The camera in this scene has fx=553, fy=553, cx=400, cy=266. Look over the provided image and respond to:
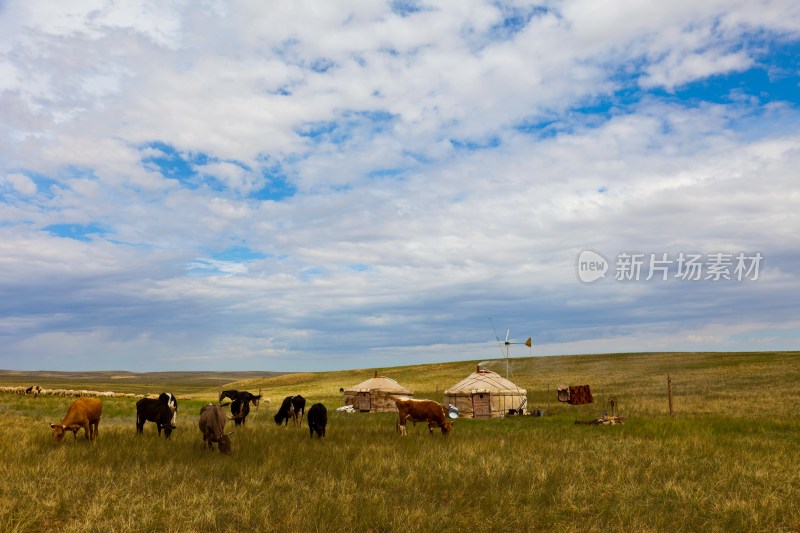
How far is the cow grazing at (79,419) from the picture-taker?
17019 mm

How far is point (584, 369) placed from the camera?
257 feet

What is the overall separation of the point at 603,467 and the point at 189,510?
32.4 feet

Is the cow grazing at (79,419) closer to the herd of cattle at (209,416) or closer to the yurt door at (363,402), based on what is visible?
the herd of cattle at (209,416)

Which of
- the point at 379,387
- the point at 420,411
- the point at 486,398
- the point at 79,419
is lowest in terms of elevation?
the point at 486,398

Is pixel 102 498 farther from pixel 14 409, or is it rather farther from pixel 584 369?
pixel 584 369

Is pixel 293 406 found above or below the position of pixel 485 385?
above

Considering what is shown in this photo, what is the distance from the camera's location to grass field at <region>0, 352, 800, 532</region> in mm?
9469

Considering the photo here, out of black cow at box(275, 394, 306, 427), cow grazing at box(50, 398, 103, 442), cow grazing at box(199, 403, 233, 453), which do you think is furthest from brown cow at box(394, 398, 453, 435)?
cow grazing at box(50, 398, 103, 442)

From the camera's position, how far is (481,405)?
3447cm

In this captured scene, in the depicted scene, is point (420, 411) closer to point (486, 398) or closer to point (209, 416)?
point (209, 416)

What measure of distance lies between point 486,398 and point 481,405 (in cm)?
55

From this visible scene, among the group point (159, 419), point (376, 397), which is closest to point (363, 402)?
point (376, 397)

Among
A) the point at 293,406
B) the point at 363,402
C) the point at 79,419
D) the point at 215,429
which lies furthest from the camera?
the point at 363,402

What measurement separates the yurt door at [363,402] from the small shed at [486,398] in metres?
7.54
